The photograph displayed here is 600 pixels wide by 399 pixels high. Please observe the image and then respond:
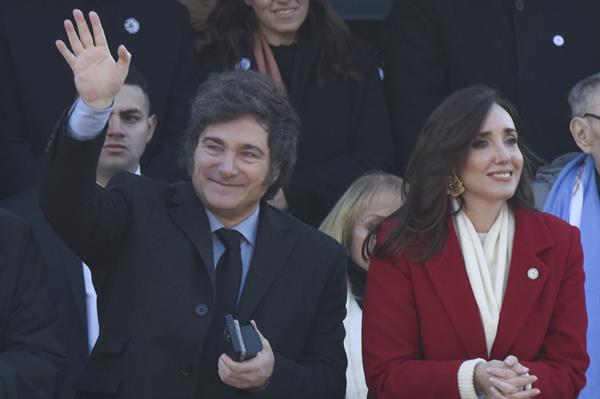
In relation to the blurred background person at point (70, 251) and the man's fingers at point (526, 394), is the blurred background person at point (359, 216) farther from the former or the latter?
the man's fingers at point (526, 394)

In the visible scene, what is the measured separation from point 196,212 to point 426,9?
6.63ft

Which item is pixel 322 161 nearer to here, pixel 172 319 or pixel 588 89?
pixel 588 89

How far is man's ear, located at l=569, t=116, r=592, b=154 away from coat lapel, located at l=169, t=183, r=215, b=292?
1.63m

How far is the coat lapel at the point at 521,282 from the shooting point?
4.01 metres

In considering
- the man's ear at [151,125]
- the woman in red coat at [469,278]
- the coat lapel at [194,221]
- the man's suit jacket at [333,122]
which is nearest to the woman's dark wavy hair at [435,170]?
the woman in red coat at [469,278]

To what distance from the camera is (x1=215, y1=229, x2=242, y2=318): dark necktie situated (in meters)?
4.00

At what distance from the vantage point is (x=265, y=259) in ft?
13.4

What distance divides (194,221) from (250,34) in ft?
5.72

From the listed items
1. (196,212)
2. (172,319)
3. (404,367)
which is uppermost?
(196,212)

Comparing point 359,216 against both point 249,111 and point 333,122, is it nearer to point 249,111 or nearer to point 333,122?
Answer: point 333,122

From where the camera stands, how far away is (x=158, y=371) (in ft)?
12.9

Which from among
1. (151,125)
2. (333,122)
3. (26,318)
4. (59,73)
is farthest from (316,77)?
(26,318)

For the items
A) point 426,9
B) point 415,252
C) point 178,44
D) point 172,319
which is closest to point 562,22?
point 426,9

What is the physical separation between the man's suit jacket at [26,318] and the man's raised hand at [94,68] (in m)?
0.44
